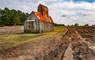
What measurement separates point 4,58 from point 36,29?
19.1 m

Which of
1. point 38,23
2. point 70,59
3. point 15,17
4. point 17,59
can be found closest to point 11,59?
point 17,59

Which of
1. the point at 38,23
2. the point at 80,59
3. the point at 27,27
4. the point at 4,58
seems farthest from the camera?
the point at 27,27

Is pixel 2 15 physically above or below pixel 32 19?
above

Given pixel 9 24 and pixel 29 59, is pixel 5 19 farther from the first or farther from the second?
pixel 29 59

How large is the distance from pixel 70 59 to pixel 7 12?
249 ft

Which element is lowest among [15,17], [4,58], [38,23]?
[4,58]

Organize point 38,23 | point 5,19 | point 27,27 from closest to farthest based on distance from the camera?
point 38,23, point 27,27, point 5,19

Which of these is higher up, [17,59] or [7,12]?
[7,12]

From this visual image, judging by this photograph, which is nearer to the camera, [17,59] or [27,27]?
[17,59]

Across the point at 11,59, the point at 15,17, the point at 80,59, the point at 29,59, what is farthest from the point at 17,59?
the point at 15,17

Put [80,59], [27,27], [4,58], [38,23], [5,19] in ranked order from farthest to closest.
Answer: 1. [5,19]
2. [27,27]
3. [38,23]
4. [4,58]
5. [80,59]

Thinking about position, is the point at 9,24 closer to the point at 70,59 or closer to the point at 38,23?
the point at 38,23

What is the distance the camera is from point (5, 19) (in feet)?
237

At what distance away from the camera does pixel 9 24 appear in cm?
7475
